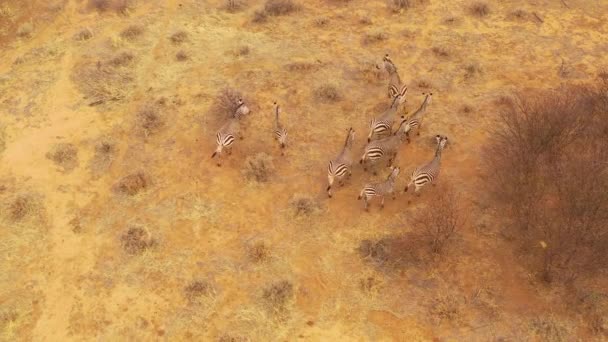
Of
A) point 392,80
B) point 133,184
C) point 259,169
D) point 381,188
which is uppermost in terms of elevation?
point 392,80

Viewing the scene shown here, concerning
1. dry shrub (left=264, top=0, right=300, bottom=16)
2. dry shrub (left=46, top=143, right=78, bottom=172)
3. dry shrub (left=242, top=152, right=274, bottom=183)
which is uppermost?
dry shrub (left=264, top=0, right=300, bottom=16)

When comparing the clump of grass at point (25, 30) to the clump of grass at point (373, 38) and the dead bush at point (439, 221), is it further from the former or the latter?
the dead bush at point (439, 221)

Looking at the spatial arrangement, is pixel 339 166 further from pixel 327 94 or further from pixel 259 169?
pixel 327 94

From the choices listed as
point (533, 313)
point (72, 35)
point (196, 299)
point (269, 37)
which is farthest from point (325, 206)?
point (72, 35)

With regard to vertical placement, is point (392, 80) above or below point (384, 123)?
above

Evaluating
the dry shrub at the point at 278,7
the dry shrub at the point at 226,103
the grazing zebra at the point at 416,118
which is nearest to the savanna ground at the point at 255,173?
the dry shrub at the point at 278,7

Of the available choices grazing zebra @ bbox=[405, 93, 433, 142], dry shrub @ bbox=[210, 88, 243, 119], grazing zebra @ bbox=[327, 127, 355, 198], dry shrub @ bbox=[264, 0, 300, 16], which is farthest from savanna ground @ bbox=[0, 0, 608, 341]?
grazing zebra @ bbox=[405, 93, 433, 142]

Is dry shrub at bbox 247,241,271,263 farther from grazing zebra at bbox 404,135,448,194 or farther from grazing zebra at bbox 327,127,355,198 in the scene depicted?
grazing zebra at bbox 404,135,448,194

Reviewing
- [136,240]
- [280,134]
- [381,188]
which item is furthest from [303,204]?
[136,240]
